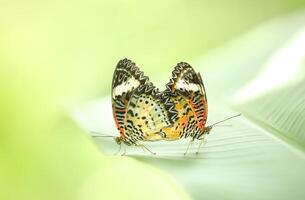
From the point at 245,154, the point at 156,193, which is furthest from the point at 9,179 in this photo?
the point at 245,154

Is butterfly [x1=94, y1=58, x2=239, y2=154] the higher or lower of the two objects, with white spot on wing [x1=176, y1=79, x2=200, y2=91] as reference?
lower

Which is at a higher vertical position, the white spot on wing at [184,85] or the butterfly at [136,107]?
the white spot on wing at [184,85]

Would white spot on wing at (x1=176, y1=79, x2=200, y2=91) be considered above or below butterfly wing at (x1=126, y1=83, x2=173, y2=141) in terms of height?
above

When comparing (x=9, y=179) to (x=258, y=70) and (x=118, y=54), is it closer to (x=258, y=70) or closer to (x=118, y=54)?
(x=118, y=54)

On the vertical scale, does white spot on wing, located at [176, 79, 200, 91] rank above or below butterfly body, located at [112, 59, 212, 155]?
above

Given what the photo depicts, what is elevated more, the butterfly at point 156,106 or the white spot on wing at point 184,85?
the white spot on wing at point 184,85

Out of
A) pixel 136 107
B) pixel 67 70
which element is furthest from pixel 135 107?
pixel 67 70
